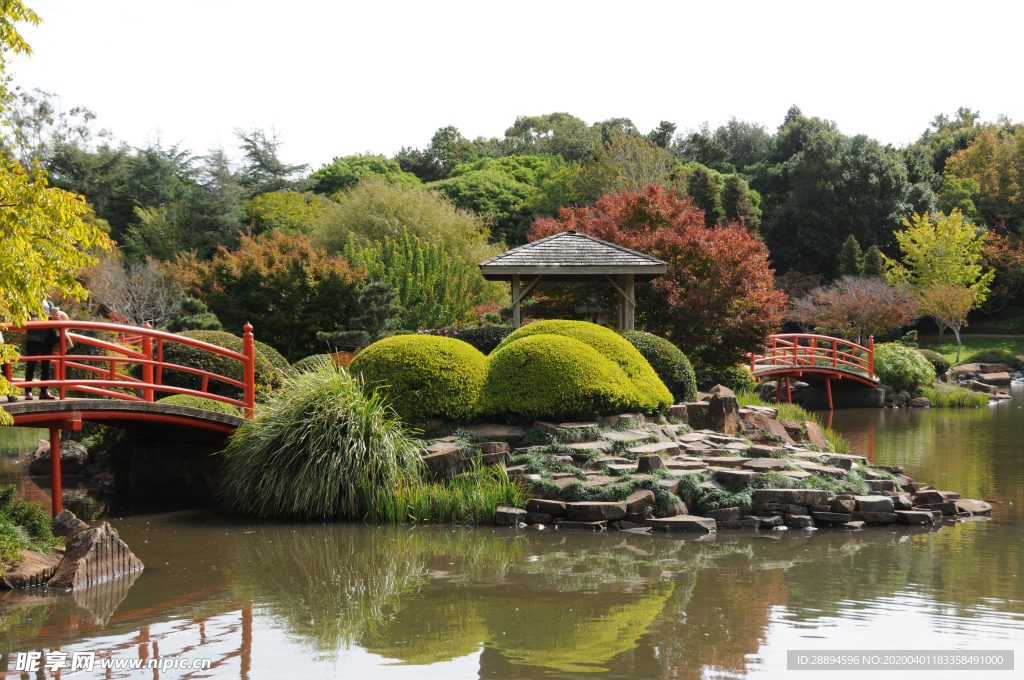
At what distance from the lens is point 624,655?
487 centimetres

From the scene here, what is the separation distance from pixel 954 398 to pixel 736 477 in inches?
681

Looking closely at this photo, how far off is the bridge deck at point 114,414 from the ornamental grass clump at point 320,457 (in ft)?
2.24

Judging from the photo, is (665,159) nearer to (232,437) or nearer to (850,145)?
(850,145)

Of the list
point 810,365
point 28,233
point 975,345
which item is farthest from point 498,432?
point 975,345

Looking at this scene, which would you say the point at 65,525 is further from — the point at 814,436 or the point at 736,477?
the point at 814,436

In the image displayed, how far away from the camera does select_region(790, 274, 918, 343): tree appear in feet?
97.0

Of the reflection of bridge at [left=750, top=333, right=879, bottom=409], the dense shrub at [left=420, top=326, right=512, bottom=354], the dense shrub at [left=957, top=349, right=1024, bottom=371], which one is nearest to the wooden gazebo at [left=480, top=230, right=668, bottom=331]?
the dense shrub at [left=420, top=326, right=512, bottom=354]

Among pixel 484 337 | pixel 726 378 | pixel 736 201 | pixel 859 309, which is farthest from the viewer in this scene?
pixel 736 201

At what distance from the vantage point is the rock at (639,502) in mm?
8516

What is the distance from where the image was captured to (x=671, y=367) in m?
12.4

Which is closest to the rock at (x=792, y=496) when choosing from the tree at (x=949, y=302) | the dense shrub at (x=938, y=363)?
the dense shrub at (x=938, y=363)

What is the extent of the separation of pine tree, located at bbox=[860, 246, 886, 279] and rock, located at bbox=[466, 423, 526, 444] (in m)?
28.4

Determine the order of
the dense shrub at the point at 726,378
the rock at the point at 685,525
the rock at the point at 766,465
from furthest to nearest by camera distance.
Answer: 1. the dense shrub at the point at 726,378
2. the rock at the point at 766,465
3. the rock at the point at 685,525

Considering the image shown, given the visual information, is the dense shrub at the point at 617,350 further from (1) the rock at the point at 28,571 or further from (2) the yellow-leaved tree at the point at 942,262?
(2) the yellow-leaved tree at the point at 942,262
